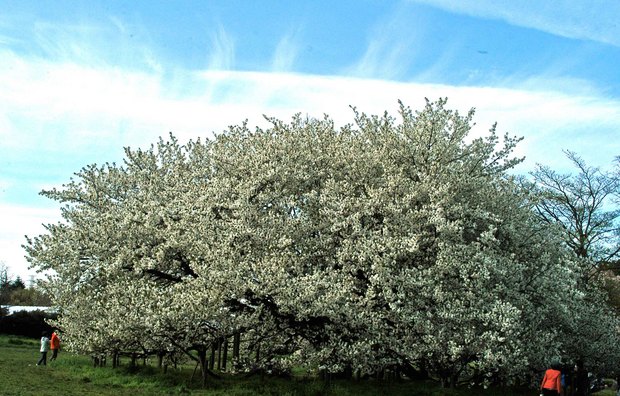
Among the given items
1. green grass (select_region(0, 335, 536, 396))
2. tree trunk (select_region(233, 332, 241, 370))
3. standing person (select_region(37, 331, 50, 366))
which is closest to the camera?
green grass (select_region(0, 335, 536, 396))

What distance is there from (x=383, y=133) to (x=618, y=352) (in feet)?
57.7

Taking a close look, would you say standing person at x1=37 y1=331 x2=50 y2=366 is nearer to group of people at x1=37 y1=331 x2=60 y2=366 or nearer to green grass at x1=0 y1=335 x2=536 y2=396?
group of people at x1=37 y1=331 x2=60 y2=366

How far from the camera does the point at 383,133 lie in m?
19.7

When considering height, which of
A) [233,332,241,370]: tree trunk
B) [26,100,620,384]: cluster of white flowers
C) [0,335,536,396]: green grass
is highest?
[26,100,620,384]: cluster of white flowers

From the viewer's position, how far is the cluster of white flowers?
16.0m

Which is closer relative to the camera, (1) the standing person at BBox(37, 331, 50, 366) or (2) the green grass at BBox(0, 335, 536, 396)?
(2) the green grass at BBox(0, 335, 536, 396)

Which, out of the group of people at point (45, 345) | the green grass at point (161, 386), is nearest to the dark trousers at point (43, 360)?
the group of people at point (45, 345)

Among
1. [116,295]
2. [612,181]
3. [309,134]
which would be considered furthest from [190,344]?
[612,181]

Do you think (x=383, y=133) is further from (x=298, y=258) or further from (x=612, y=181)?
(x=612, y=181)

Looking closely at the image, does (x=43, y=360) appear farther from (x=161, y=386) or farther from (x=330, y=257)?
(x=330, y=257)

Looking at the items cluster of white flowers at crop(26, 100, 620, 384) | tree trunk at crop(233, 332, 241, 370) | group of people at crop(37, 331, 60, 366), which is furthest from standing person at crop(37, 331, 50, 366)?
tree trunk at crop(233, 332, 241, 370)

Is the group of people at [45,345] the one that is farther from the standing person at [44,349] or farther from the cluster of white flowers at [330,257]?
the cluster of white flowers at [330,257]

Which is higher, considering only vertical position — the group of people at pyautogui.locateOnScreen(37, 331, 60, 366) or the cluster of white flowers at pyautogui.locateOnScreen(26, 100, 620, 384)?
the cluster of white flowers at pyautogui.locateOnScreen(26, 100, 620, 384)

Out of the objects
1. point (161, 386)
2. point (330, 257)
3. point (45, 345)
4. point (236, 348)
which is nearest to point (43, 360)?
point (45, 345)
